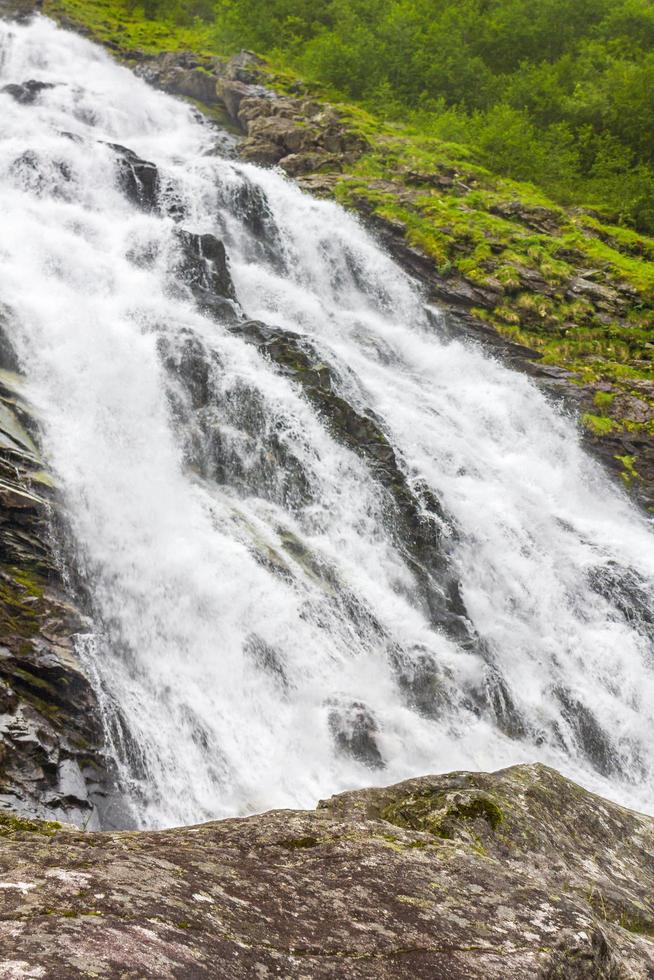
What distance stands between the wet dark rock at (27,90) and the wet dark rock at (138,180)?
7.88m

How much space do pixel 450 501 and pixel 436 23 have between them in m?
39.9

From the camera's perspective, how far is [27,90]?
1194 inches

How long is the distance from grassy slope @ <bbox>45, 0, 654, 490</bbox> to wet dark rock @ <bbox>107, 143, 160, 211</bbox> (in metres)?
7.82

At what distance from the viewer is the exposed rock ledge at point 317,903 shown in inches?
95.8

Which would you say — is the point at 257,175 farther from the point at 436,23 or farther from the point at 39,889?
the point at 39,889

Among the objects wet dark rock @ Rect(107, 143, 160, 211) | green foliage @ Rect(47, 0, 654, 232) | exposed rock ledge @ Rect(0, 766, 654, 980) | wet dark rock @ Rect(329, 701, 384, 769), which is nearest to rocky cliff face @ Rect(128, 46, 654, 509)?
green foliage @ Rect(47, 0, 654, 232)

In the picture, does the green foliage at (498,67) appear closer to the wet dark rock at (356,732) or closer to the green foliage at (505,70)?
the green foliage at (505,70)

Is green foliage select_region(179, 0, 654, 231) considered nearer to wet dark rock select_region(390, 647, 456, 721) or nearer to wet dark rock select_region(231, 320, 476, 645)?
wet dark rock select_region(231, 320, 476, 645)

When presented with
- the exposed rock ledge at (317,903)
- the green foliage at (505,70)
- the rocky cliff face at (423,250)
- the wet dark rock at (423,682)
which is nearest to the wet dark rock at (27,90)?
the rocky cliff face at (423,250)

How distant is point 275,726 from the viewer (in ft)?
36.0

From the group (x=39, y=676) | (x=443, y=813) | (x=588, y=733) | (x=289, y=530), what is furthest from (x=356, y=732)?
(x=443, y=813)

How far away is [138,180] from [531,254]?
1447 cm

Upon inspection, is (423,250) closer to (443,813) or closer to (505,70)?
(443,813)

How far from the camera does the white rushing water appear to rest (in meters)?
11.0
